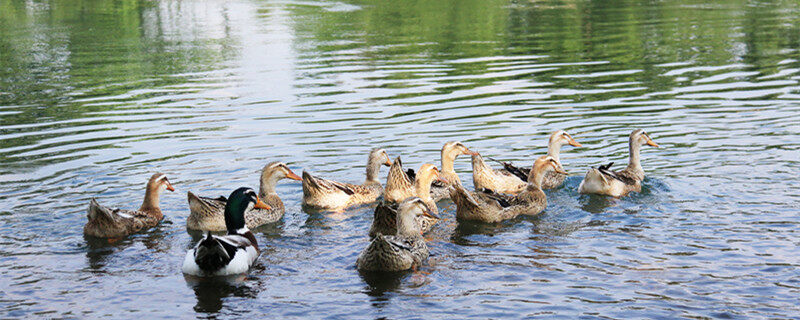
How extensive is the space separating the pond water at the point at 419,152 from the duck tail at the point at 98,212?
420 millimetres

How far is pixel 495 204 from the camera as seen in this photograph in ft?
48.3

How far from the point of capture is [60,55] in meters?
38.3

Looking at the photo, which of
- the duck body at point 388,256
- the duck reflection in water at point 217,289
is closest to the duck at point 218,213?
the duck reflection in water at point 217,289

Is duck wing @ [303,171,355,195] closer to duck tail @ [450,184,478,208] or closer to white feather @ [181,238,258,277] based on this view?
duck tail @ [450,184,478,208]

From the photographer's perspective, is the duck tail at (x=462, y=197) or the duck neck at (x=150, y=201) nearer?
the duck tail at (x=462, y=197)

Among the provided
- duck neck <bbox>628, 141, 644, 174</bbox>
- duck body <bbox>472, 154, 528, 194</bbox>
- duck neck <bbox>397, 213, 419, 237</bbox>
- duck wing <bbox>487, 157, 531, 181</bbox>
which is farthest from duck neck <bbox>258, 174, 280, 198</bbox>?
duck neck <bbox>628, 141, 644, 174</bbox>

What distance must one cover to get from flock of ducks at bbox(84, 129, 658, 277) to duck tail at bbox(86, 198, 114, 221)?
1 centimetres

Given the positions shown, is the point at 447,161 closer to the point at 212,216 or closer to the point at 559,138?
the point at 559,138

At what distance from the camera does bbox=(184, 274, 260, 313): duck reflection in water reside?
10820 mm

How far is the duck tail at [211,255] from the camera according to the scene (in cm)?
1170

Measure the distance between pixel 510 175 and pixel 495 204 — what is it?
274 cm

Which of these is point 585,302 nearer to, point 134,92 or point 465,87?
point 465,87

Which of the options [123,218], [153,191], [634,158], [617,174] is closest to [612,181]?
[617,174]

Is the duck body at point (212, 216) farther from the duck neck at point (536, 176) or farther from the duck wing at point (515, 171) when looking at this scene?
the duck wing at point (515, 171)
